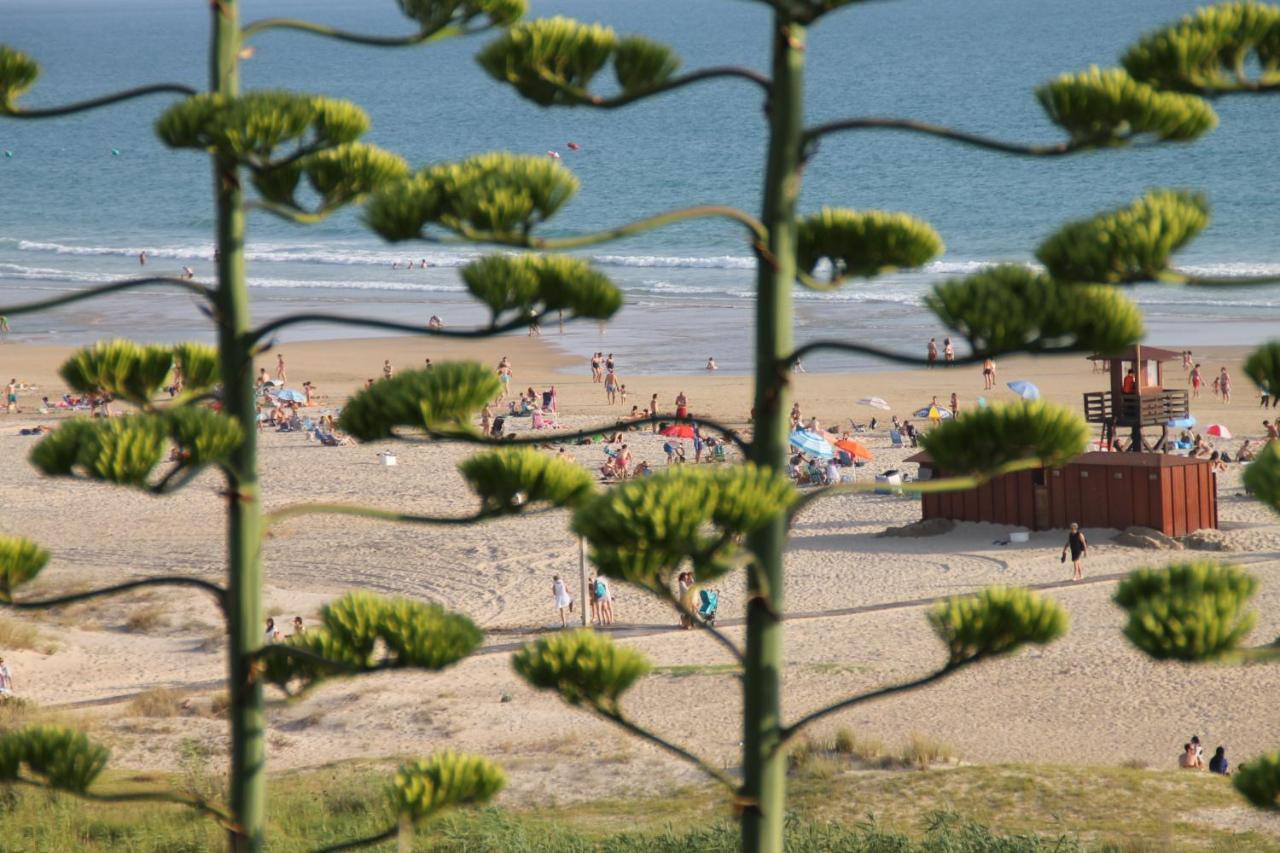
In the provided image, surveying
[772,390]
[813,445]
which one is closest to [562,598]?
[813,445]

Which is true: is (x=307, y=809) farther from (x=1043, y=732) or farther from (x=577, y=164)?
(x=577, y=164)

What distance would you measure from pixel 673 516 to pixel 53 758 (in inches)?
124

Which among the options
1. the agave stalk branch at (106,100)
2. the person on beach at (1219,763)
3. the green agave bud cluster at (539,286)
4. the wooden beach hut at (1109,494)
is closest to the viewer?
the green agave bud cluster at (539,286)

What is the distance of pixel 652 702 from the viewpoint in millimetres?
17484

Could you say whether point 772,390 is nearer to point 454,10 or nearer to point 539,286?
point 539,286

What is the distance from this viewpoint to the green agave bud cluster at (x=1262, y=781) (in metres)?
5.63

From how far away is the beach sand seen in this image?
1602cm

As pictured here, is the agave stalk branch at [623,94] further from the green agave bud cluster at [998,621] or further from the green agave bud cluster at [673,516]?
the green agave bud cluster at [998,621]

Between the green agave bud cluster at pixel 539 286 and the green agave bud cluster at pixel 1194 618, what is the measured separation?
86.7 inches

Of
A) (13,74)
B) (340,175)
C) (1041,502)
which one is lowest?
(1041,502)

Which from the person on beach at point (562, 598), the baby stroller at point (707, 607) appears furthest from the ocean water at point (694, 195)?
the person on beach at point (562, 598)

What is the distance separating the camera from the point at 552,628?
20.6 m

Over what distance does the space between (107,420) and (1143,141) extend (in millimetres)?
3855

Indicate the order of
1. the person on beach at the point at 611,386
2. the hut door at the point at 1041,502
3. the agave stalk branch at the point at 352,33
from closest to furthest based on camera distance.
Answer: the agave stalk branch at the point at 352,33, the hut door at the point at 1041,502, the person on beach at the point at 611,386
